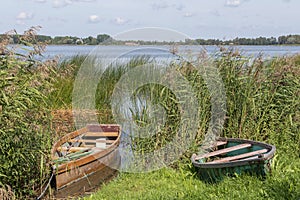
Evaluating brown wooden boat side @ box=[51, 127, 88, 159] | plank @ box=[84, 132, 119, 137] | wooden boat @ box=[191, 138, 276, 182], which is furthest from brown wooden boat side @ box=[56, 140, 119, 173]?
wooden boat @ box=[191, 138, 276, 182]

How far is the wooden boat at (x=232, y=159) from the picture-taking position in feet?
14.9

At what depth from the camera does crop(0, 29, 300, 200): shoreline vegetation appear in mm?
4219

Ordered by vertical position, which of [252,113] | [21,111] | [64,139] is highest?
[21,111]

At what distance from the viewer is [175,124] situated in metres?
5.73

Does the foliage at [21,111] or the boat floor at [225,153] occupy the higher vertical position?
the foliage at [21,111]

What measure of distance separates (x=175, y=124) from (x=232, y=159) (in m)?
0.97

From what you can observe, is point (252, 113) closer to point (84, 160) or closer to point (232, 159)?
point (232, 159)

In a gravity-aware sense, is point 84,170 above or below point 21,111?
below

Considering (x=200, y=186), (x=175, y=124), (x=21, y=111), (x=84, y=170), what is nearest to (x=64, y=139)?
(x=84, y=170)

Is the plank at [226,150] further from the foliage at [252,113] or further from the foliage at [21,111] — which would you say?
the foliage at [21,111]

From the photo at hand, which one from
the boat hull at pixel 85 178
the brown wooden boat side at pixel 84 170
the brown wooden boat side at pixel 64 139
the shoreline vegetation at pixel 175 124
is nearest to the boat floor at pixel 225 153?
the shoreline vegetation at pixel 175 124

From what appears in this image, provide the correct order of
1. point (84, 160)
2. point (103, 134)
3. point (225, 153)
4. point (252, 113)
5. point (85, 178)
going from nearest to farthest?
1. point (225, 153)
2. point (252, 113)
3. point (84, 160)
4. point (85, 178)
5. point (103, 134)

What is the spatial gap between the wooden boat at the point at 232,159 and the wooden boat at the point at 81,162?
152 cm

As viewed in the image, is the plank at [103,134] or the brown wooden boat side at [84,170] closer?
the brown wooden boat side at [84,170]
